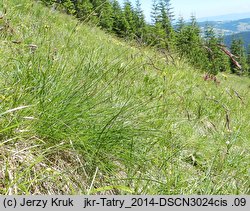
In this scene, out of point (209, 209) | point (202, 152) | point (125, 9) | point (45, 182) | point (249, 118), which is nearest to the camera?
point (209, 209)

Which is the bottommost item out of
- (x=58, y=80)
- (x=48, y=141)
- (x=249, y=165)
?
(x=249, y=165)

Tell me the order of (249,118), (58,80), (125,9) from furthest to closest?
(125,9)
(249,118)
(58,80)

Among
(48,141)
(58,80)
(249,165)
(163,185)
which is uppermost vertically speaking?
(58,80)

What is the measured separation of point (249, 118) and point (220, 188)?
10.2 ft

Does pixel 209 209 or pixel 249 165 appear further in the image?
pixel 249 165

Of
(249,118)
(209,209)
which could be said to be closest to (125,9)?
(249,118)

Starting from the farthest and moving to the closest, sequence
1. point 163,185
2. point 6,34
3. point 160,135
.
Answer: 1. point 6,34
2. point 160,135
3. point 163,185


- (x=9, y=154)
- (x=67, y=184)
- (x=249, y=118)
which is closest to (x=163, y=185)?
(x=67, y=184)

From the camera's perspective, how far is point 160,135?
2.43 m

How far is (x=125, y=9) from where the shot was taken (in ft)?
168

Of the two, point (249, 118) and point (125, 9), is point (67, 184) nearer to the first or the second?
point (249, 118)

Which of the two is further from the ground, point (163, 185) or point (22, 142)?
point (22, 142)

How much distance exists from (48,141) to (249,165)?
1.52m

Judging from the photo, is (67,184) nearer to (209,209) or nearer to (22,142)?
(22,142)
